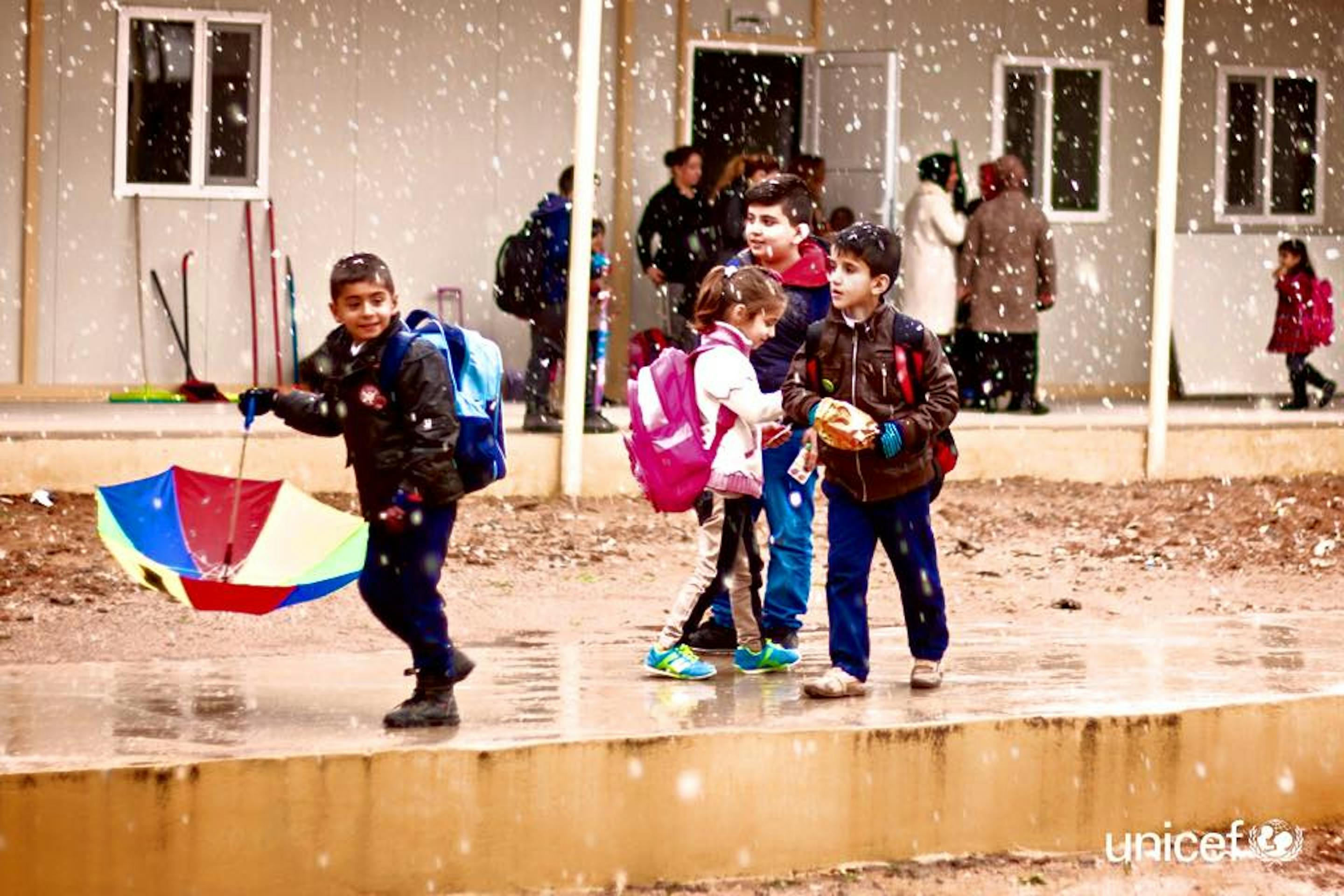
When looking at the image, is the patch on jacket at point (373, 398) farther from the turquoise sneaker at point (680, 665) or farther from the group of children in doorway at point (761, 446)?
the turquoise sneaker at point (680, 665)

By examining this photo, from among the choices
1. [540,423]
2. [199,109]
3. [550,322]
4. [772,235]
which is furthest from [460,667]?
[199,109]

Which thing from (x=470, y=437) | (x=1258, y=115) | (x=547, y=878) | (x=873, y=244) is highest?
(x=1258, y=115)

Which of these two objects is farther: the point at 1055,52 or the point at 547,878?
the point at 1055,52

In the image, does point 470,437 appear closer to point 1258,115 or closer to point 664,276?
point 664,276

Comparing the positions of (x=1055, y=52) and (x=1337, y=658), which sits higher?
(x=1055, y=52)

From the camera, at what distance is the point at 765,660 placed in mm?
8664

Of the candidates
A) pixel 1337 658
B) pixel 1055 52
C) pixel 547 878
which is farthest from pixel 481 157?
pixel 547 878

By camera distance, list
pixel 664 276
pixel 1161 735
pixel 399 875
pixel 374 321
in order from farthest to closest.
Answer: pixel 664 276
pixel 1161 735
pixel 374 321
pixel 399 875

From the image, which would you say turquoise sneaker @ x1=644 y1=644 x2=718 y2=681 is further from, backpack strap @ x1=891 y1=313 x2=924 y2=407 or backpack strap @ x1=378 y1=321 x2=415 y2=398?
backpack strap @ x1=378 y1=321 x2=415 y2=398

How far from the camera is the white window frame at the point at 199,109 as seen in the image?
52.4 feet

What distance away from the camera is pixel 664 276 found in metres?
16.4

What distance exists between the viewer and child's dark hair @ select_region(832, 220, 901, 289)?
25.8ft

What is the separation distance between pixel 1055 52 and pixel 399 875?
1320 centimetres

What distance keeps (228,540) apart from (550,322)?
7194mm
